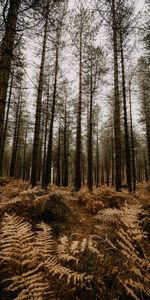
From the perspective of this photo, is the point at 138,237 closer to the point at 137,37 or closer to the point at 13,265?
the point at 13,265

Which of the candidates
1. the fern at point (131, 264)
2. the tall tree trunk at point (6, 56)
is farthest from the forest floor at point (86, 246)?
the tall tree trunk at point (6, 56)

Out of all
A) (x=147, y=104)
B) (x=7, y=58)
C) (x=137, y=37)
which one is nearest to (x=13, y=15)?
(x=7, y=58)

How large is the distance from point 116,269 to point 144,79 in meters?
18.6

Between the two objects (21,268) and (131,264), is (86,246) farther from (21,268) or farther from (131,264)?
(21,268)

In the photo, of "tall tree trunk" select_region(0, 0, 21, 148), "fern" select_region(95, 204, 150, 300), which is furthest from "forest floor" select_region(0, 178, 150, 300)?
"tall tree trunk" select_region(0, 0, 21, 148)

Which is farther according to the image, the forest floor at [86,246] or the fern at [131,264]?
the forest floor at [86,246]

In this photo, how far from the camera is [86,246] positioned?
9.84 ft

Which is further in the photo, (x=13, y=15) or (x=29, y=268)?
(x=13, y=15)

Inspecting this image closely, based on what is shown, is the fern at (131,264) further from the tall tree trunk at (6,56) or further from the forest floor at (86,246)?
the tall tree trunk at (6,56)

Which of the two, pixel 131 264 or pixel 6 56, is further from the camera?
pixel 6 56

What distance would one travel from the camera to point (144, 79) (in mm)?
17875

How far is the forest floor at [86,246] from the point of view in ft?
6.24

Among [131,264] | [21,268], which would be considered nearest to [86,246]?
[131,264]

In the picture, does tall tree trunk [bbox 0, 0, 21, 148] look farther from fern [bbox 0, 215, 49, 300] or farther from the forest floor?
fern [bbox 0, 215, 49, 300]
